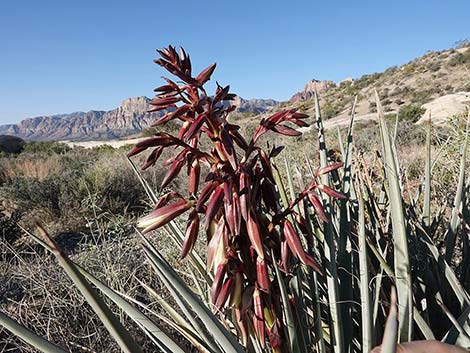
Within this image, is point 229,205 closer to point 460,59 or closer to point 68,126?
point 460,59

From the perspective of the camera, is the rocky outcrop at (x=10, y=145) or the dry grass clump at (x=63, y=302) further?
the rocky outcrop at (x=10, y=145)

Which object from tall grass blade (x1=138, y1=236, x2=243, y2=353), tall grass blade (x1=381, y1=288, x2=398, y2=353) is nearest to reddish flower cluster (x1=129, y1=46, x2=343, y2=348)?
tall grass blade (x1=138, y1=236, x2=243, y2=353)

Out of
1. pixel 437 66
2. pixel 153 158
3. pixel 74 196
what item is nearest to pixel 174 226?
pixel 153 158

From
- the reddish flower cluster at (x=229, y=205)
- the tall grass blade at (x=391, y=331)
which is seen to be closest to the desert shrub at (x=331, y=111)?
the reddish flower cluster at (x=229, y=205)

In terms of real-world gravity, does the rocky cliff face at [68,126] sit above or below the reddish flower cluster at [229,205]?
above

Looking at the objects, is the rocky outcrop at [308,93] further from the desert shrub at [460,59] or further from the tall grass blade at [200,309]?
the desert shrub at [460,59]

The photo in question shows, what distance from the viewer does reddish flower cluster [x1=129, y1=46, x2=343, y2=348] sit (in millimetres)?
814

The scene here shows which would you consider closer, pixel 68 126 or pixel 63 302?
pixel 63 302

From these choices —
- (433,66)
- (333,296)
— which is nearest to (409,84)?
(433,66)

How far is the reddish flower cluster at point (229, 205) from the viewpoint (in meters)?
0.81

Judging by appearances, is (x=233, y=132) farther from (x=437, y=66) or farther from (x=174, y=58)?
(x=437, y=66)

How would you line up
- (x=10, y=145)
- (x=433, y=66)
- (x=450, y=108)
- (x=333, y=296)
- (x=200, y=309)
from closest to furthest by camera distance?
(x=200, y=309)
(x=333, y=296)
(x=450, y=108)
(x=10, y=145)
(x=433, y=66)

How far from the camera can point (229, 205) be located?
800mm

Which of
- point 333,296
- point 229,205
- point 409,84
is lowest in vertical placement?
point 333,296
